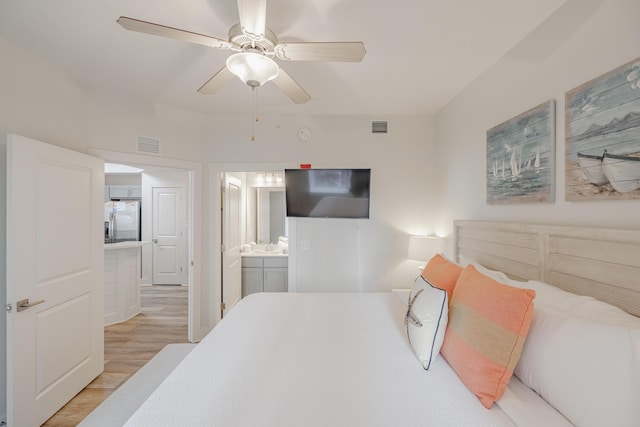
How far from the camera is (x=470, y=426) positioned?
0.85 metres

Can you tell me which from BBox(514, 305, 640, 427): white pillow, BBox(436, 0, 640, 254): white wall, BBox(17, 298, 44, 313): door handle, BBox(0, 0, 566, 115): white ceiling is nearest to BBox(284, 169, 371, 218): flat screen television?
BBox(0, 0, 566, 115): white ceiling

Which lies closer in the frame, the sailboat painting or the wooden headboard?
the wooden headboard

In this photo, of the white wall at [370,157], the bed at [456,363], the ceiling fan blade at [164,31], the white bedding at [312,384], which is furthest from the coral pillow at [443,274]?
the ceiling fan blade at [164,31]

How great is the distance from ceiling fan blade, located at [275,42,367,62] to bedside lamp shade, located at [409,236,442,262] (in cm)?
192

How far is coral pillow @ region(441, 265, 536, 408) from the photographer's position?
95cm

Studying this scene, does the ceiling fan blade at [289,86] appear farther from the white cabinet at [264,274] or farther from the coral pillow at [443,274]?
the white cabinet at [264,274]

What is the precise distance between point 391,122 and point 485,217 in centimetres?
158

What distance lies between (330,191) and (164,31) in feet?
6.85

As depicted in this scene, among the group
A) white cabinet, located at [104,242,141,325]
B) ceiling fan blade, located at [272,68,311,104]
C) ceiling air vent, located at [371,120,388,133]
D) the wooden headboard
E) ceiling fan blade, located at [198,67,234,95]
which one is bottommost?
white cabinet, located at [104,242,141,325]

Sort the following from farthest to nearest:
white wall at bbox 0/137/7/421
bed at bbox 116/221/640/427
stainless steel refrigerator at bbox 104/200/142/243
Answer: stainless steel refrigerator at bbox 104/200/142/243
white wall at bbox 0/137/7/421
bed at bbox 116/221/640/427

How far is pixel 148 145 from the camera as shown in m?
2.67

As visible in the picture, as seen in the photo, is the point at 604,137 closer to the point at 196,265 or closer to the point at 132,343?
the point at 196,265

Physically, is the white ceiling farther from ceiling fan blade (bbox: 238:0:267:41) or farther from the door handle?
the door handle

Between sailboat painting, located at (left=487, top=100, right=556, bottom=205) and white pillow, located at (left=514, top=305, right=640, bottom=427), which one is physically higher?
sailboat painting, located at (left=487, top=100, right=556, bottom=205)
